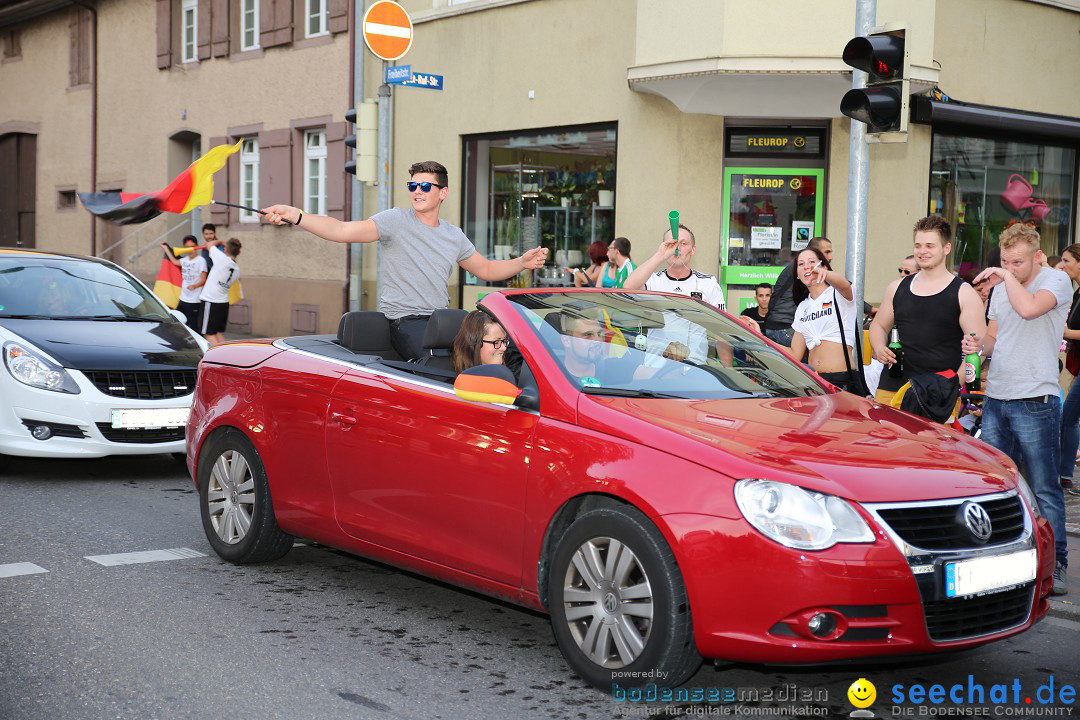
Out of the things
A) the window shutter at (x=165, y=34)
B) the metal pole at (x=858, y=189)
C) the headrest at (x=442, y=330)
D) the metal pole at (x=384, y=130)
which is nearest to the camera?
the headrest at (x=442, y=330)

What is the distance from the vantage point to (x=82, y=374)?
27.8 feet

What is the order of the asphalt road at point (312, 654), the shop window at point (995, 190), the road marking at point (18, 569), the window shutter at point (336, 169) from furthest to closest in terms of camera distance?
1. the window shutter at point (336, 169)
2. the shop window at point (995, 190)
3. the road marking at point (18, 569)
4. the asphalt road at point (312, 654)

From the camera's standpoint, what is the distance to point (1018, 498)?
4387mm

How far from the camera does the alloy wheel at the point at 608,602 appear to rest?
13.6 ft

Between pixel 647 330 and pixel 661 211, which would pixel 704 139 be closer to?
pixel 661 211

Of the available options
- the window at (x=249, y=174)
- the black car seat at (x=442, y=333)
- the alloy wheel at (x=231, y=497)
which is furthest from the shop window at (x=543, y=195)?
the black car seat at (x=442, y=333)

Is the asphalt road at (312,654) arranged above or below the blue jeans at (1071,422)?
below

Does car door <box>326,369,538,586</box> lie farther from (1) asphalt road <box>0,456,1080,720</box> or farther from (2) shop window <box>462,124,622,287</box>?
(2) shop window <box>462,124,622,287</box>

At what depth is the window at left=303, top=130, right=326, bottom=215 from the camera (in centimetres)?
2141

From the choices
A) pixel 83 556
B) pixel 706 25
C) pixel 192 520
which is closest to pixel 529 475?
pixel 83 556

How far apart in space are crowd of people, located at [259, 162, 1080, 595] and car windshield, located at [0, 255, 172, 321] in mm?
3495

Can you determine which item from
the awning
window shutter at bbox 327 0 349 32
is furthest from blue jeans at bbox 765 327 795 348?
window shutter at bbox 327 0 349 32

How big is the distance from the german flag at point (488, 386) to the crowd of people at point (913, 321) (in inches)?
10.5

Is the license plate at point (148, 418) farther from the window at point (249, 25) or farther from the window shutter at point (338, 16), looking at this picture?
the window at point (249, 25)
